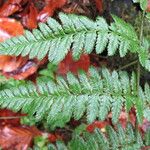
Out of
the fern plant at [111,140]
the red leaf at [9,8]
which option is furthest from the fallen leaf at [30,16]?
the fern plant at [111,140]

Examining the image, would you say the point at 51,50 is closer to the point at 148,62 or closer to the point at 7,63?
the point at 148,62

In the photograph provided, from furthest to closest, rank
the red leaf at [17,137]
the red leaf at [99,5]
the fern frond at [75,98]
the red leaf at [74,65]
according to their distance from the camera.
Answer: the red leaf at [99,5], the red leaf at [74,65], the red leaf at [17,137], the fern frond at [75,98]

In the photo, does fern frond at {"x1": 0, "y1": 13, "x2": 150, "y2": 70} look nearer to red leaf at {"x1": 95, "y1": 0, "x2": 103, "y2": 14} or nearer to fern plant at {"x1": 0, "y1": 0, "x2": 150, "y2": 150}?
fern plant at {"x1": 0, "y1": 0, "x2": 150, "y2": 150}

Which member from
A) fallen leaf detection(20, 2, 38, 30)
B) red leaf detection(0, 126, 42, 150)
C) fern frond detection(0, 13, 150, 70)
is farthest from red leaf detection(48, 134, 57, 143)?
fern frond detection(0, 13, 150, 70)

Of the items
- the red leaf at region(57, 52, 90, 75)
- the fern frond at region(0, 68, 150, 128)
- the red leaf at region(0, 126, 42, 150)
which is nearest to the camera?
the fern frond at region(0, 68, 150, 128)

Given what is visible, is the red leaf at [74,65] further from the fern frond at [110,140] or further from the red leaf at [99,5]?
the fern frond at [110,140]

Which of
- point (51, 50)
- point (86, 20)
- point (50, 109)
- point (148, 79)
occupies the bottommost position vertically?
point (148, 79)

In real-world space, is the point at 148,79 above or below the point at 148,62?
below

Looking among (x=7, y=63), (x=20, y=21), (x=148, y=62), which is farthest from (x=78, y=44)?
(x=20, y=21)

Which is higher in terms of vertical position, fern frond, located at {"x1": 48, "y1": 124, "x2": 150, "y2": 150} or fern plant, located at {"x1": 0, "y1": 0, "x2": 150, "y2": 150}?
fern plant, located at {"x1": 0, "y1": 0, "x2": 150, "y2": 150}
